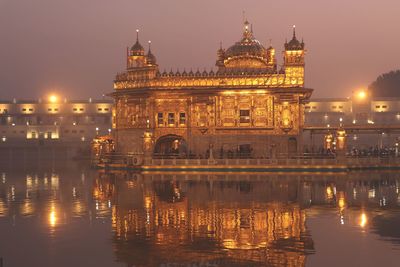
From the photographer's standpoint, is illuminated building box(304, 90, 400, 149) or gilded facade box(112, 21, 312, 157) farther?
illuminated building box(304, 90, 400, 149)

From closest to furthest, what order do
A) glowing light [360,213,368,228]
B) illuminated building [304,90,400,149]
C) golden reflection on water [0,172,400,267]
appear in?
golden reflection on water [0,172,400,267] < glowing light [360,213,368,228] < illuminated building [304,90,400,149]

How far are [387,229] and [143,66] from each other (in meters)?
42.1

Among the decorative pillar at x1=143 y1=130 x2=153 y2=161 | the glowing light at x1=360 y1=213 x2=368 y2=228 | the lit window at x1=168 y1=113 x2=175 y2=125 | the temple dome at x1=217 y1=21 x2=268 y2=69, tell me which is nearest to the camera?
the glowing light at x1=360 y1=213 x2=368 y2=228

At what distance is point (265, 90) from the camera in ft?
191

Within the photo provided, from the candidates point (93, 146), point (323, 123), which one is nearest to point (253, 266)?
point (93, 146)

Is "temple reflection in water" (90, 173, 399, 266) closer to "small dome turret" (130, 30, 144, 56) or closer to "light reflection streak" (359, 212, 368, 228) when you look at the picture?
"light reflection streak" (359, 212, 368, 228)

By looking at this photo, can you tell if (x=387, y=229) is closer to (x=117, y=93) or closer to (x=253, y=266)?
(x=253, y=266)

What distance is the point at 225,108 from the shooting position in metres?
59.0

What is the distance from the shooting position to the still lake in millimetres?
18062

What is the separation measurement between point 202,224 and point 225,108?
35868 millimetres

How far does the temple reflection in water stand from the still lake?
0.04m

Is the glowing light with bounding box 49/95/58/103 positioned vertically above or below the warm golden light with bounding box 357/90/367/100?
above

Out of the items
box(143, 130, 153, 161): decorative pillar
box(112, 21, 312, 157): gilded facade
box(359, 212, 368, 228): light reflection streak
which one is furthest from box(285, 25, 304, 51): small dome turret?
box(359, 212, 368, 228): light reflection streak

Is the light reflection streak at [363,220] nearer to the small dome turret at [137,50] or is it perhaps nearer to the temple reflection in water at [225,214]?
the temple reflection in water at [225,214]
